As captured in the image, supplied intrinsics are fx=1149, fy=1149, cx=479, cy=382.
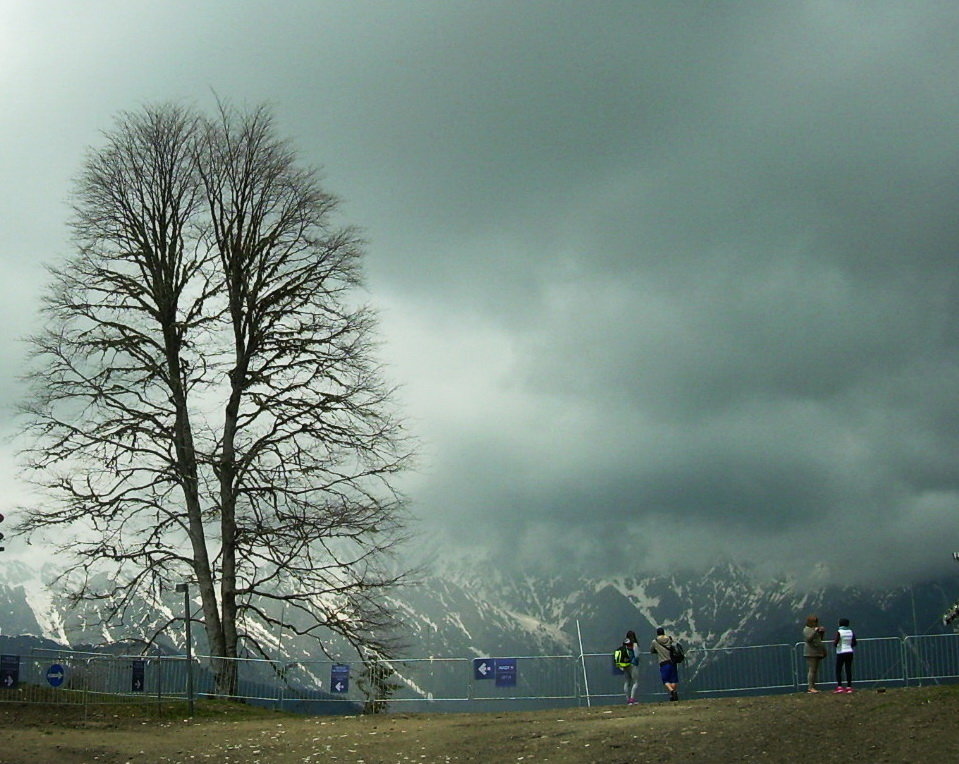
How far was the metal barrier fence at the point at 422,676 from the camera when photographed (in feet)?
85.8

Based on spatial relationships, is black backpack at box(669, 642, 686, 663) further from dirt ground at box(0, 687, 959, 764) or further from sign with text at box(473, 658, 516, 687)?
sign with text at box(473, 658, 516, 687)

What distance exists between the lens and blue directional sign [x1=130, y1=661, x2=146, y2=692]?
27203mm

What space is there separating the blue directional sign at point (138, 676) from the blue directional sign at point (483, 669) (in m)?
9.01

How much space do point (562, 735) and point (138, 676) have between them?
11.1m

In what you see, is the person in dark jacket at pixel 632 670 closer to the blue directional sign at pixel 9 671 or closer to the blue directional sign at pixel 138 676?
the blue directional sign at pixel 138 676

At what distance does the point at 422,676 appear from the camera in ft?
107

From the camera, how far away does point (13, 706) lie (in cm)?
2528

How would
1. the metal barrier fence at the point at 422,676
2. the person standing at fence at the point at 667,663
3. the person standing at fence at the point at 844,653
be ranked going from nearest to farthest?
the metal barrier fence at the point at 422,676
the person standing at fence at the point at 844,653
the person standing at fence at the point at 667,663

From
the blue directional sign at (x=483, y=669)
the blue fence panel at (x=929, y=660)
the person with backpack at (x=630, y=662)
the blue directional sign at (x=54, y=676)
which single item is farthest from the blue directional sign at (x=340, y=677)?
the blue fence panel at (x=929, y=660)

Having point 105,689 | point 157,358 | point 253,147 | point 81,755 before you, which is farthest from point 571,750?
point 253,147

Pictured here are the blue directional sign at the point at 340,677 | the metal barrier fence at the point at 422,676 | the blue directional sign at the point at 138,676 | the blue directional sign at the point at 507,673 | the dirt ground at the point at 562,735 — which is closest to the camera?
the dirt ground at the point at 562,735

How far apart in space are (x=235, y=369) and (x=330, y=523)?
5.51 metres

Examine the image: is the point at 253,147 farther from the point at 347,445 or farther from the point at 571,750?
the point at 571,750

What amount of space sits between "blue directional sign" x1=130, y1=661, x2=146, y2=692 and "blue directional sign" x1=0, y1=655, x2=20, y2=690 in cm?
259
